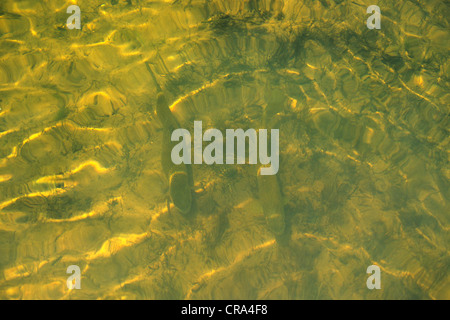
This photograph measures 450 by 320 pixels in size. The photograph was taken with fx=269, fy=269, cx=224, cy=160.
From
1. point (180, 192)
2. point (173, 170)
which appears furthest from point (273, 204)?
point (173, 170)

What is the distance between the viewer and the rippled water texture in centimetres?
416

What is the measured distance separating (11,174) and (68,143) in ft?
3.26

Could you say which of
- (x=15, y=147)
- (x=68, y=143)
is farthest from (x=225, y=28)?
(x=15, y=147)

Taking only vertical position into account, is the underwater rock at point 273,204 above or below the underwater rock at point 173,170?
below

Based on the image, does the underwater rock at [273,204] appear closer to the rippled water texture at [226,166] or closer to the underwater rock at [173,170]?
the rippled water texture at [226,166]

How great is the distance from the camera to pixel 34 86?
4805 mm

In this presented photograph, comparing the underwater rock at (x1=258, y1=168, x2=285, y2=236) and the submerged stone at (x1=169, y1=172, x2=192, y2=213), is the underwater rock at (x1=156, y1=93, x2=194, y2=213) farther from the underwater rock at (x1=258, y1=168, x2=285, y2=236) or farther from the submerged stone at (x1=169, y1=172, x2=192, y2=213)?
the underwater rock at (x1=258, y1=168, x2=285, y2=236)

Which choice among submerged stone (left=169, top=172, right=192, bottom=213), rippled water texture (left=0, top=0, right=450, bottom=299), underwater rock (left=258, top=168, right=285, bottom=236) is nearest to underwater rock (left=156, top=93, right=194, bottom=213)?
submerged stone (left=169, top=172, right=192, bottom=213)

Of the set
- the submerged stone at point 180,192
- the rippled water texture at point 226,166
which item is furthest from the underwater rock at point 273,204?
the submerged stone at point 180,192

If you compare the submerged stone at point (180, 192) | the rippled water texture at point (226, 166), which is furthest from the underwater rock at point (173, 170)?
the rippled water texture at point (226, 166)

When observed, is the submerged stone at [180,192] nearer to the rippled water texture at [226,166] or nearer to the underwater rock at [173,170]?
the underwater rock at [173,170]

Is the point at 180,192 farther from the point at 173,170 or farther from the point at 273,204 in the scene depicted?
the point at 273,204

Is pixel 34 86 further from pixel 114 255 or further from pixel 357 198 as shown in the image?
pixel 357 198

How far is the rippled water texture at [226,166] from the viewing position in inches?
164
